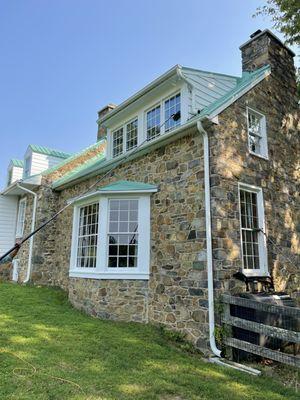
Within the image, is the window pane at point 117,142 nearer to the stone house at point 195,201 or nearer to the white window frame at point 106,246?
the stone house at point 195,201

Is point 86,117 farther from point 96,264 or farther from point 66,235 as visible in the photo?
point 96,264

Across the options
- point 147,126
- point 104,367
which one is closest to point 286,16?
point 147,126

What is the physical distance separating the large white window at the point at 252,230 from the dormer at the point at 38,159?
10.3 m

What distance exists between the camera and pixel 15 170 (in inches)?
606

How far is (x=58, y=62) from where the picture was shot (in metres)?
11.7

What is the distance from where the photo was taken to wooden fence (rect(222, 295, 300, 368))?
4430mm

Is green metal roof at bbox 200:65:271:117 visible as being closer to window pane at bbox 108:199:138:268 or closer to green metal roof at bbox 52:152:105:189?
window pane at bbox 108:199:138:268

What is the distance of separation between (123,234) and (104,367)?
374 centimetres

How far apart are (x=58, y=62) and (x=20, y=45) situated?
1.43 m

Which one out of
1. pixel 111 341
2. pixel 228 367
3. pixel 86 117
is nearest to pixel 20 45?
pixel 86 117

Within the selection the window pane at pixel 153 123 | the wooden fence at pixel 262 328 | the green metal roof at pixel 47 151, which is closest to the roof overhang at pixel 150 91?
the window pane at pixel 153 123

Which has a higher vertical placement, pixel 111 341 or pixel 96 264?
pixel 96 264

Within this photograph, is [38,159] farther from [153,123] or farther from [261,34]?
[261,34]

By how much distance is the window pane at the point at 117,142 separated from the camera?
10.1 m
